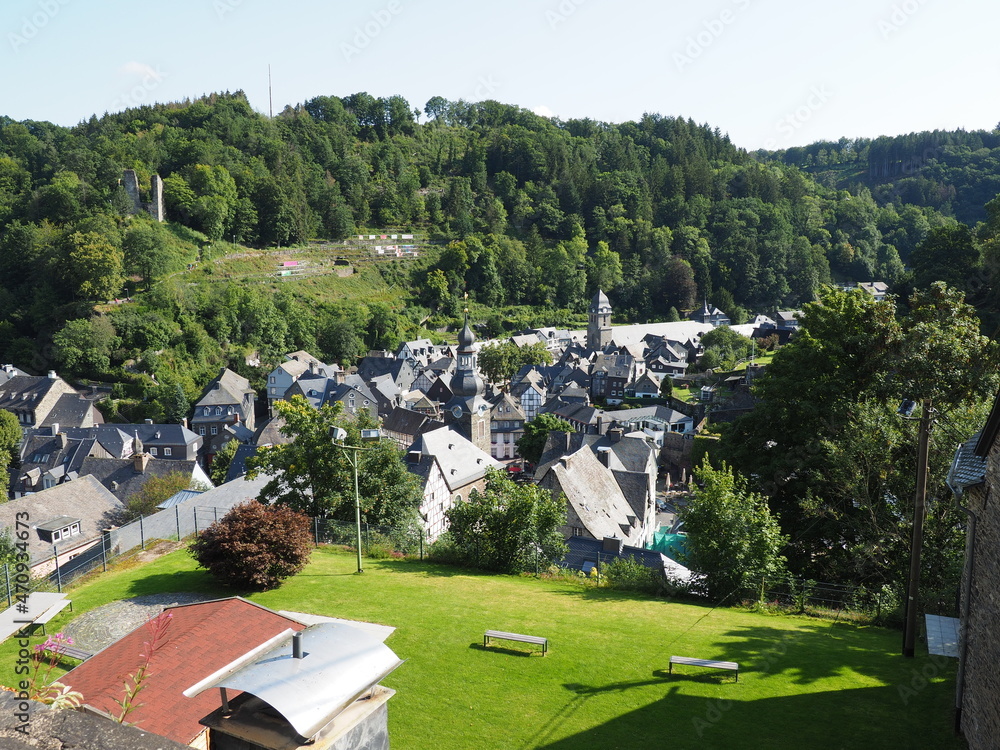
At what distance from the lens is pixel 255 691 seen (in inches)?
134

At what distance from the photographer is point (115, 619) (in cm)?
1387

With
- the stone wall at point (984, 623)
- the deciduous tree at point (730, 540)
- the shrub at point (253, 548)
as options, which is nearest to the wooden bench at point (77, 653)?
the shrub at point (253, 548)

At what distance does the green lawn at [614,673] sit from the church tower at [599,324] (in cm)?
7522

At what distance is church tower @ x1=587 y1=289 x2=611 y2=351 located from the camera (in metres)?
89.8

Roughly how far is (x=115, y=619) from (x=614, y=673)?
32.9 ft

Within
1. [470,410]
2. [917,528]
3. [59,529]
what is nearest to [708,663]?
[917,528]

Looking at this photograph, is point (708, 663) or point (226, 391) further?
point (226, 391)

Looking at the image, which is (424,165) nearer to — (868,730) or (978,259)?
(978,259)

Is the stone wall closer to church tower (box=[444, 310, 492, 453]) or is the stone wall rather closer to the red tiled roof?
the red tiled roof

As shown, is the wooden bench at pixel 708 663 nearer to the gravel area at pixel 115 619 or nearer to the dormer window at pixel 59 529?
the gravel area at pixel 115 619

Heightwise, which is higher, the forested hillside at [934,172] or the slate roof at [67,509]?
the forested hillside at [934,172]

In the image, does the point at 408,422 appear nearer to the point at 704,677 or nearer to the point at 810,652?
the point at 810,652

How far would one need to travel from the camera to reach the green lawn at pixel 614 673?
9.44 meters

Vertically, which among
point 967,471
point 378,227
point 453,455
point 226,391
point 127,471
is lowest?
point 127,471
